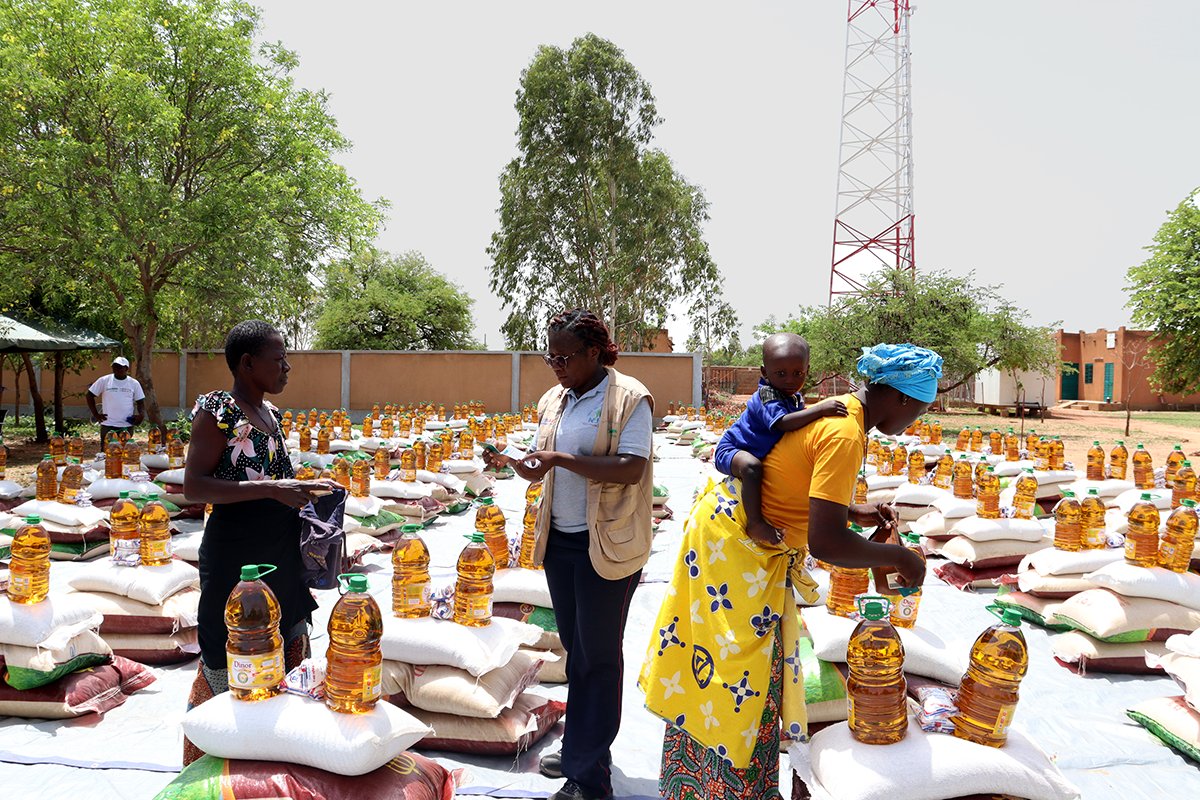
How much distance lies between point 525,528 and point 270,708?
219 centimetres

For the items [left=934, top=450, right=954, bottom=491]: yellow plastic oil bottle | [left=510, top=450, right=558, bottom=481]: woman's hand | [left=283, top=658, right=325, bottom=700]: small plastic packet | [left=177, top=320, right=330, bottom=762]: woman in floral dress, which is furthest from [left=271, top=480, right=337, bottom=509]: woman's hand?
[left=934, top=450, right=954, bottom=491]: yellow plastic oil bottle

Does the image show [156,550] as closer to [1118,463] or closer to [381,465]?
[381,465]

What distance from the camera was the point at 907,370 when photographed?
190 centimetres

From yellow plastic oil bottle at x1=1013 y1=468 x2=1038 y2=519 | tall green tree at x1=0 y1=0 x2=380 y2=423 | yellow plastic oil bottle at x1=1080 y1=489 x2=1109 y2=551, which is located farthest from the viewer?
tall green tree at x1=0 y1=0 x2=380 y2=423

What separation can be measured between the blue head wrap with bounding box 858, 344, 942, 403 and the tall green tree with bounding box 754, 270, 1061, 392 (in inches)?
724

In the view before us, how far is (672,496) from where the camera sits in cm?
966

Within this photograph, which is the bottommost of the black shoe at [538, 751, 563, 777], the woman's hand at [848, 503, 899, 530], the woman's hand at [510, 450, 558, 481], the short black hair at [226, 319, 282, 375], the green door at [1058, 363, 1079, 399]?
the black shoe at [538, 751, 563, 777]

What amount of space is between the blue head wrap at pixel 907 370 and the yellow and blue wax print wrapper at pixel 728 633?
0.50 metres

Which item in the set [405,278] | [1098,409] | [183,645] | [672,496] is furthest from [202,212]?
[1098,409]

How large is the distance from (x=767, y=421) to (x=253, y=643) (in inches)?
61.4

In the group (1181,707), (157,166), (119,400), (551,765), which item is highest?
(157,166)

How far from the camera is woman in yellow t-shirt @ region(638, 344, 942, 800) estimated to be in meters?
1.91

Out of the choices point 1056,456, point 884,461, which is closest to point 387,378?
point 884,461

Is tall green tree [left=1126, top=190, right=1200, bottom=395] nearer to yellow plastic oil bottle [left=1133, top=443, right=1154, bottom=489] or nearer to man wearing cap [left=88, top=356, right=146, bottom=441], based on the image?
yellow plastic oil bottle [left=1133, top=443, right=1154, bottom=489]
